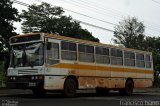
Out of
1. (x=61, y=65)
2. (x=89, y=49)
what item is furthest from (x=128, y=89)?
(x=61, y=65)

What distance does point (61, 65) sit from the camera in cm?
2041

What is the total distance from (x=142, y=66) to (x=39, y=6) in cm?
4944

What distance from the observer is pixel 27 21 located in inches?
2874

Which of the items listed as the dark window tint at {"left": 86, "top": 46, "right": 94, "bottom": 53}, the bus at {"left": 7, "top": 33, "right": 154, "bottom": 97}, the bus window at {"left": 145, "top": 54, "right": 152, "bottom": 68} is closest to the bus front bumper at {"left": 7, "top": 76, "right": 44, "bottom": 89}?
the bus at {"left": 7, "top": 33, "right": 154, "bottom": 97}

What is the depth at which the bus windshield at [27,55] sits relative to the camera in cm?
1964

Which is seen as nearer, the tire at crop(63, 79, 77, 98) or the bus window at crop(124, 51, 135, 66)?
the tire at crop(63, 79, 77, 98)

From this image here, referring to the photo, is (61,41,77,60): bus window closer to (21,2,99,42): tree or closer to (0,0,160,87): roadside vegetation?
(0,0,160,87): roadside vegetation

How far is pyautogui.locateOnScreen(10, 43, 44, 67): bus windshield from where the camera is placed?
19.6 meters

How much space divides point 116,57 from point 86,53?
149 inches

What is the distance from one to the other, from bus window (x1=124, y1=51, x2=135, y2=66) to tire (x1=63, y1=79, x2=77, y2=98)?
6.81 m

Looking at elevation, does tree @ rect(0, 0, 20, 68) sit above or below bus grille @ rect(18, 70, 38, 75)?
above

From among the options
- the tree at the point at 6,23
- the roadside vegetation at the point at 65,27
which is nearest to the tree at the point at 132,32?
the roadside vegetation at the point at 65,27

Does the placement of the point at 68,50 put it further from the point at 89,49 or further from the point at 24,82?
the point at 24,82

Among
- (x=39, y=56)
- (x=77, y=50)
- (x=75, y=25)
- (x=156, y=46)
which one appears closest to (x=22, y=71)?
(x=39, y=56)
